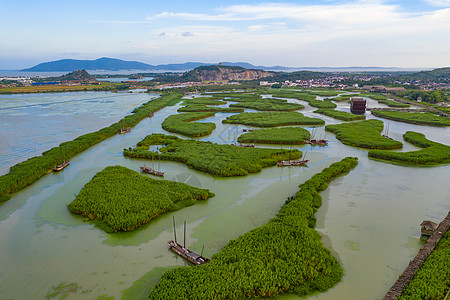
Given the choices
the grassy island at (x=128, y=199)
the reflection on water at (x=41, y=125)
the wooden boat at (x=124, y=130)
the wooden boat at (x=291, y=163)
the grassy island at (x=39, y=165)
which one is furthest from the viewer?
the wooden boat at (x=124, y=130)

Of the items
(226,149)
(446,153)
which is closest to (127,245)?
(226,149)

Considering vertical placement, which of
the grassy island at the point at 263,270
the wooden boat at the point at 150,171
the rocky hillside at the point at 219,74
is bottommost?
the grassy island at the point at 263,270

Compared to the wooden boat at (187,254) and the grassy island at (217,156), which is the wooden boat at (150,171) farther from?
the wooden boat at (187,254)

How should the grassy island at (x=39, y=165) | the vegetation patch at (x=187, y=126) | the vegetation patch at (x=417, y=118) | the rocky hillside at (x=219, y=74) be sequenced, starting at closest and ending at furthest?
the grassy island at (x=39, y=165) → the vegetation patch at (x=187, y=126) → the vegetation patch at (x=417, y=118) → the rocky hillside at (x=219, y=74)

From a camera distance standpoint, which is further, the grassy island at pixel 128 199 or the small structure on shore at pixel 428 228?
the grassy island at pixel 128 199

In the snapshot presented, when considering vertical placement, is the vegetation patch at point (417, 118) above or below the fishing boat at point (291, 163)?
above

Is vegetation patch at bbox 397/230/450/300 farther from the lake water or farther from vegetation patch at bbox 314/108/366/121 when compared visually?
vegetation patch at bbox 314/108/366/121

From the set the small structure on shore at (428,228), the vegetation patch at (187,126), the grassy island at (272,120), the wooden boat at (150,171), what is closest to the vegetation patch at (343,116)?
the grassy island at (272,120)
